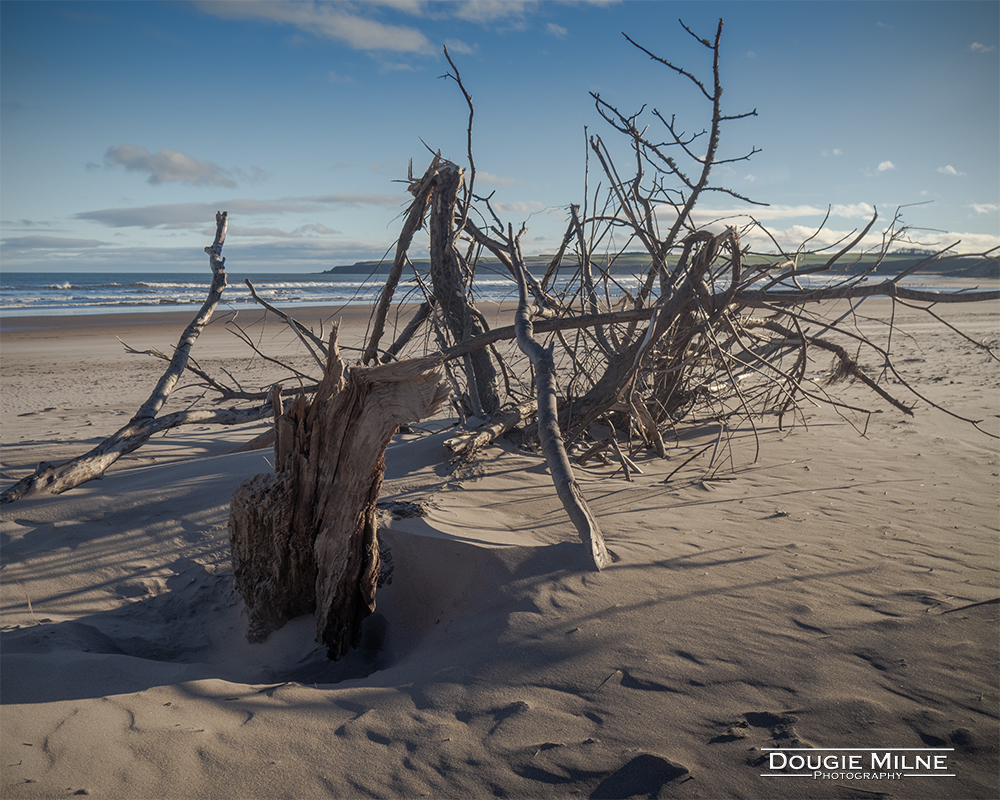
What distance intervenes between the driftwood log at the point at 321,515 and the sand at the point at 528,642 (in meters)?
0.14

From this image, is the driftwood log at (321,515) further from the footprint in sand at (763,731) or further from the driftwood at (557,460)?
the footprint in sand at (763,731)

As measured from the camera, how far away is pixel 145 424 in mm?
3961

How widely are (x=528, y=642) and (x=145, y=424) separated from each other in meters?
3.22

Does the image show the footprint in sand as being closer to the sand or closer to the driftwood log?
the sand

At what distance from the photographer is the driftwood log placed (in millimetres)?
2328

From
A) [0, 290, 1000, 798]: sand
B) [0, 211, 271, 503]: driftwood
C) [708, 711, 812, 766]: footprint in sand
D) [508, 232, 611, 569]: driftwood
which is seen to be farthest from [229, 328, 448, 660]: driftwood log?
[0, 211, 271, 503]: driftwood

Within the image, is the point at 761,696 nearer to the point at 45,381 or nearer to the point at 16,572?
the point at 16,572

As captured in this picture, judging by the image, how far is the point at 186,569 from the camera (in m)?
2.97

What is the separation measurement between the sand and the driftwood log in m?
0.14

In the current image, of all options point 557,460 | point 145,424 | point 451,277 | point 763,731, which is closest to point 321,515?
point 557,460

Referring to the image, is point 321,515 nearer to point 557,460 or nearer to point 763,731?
point 557,460

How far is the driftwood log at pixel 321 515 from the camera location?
7.64 feet

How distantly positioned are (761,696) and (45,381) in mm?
10632

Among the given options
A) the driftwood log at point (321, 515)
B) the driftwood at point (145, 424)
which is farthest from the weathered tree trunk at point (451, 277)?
the driftwood log at point (321, 515)
